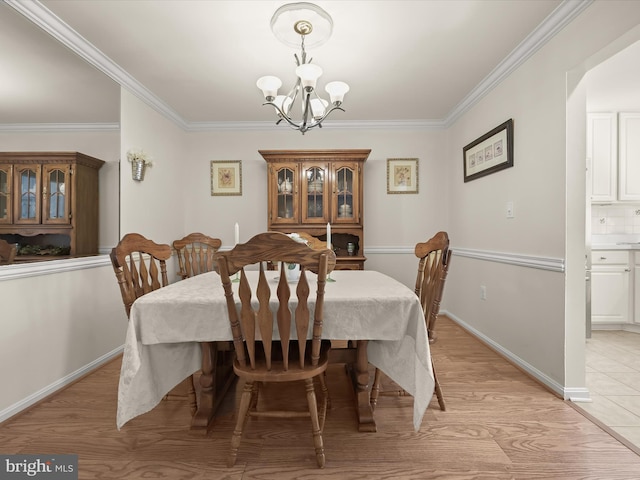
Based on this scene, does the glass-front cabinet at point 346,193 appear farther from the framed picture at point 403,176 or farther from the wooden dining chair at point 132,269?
the wooden dining chair at point 132,269

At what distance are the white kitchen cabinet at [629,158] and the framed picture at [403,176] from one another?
1.94 meters

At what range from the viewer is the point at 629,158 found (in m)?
3.17

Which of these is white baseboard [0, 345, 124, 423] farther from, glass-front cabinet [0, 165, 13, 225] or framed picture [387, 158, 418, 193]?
framed picture [387, 158, 418, 193]

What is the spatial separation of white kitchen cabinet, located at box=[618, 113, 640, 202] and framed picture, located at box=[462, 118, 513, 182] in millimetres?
1478

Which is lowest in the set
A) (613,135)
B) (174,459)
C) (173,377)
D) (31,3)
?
(174,459)

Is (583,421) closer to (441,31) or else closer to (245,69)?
(441,31)

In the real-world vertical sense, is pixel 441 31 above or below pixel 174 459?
above

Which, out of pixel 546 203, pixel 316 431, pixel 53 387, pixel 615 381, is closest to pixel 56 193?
pixel 53 387

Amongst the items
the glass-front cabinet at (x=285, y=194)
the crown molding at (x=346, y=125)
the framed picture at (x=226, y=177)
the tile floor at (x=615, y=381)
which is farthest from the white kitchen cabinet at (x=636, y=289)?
the framed picture at (x=226, y=177)

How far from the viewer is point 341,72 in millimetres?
2584

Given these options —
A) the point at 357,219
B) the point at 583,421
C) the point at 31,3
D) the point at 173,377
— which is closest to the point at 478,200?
the point at 357,219

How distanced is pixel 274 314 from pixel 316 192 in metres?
2.30

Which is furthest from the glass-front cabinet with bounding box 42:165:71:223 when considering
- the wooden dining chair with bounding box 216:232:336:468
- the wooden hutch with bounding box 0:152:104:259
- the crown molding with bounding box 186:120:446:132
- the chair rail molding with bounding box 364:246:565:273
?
the chair rail molding with bounding box 364:246:565:273

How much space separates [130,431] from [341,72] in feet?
8.97
